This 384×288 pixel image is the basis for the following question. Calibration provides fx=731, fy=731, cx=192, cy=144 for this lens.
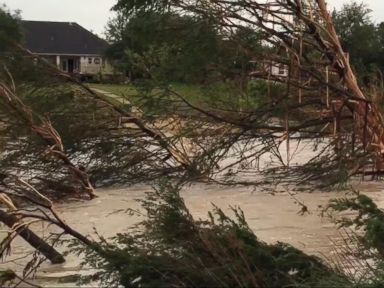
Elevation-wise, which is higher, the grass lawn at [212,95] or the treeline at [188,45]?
the treeline at [188,45]

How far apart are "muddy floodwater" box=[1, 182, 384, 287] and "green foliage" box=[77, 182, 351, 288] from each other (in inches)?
112

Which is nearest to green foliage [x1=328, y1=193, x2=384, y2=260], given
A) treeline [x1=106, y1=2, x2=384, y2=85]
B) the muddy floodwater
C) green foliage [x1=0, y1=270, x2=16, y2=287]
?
the muddy floodwater

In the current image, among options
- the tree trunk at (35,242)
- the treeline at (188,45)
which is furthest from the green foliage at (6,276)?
the treeline at (188,45)

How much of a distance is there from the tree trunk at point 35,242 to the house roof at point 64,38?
50631mm

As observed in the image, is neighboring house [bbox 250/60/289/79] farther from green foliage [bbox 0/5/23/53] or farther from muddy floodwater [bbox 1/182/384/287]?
green foliage [bbox 0/5/23/53]

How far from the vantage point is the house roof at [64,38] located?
195 ft

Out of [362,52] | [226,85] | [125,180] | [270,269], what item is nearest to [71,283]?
[270,269]

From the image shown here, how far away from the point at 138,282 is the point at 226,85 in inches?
198

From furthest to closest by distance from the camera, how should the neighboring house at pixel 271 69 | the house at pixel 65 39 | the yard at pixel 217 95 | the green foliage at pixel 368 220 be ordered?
1. the house at pixel 65 39
2. the yard at pixel 217 95
3. the neighboring house at pixel 271 69
4. the green foliage at pixel 368 220

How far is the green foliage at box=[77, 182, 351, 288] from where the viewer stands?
4559mm

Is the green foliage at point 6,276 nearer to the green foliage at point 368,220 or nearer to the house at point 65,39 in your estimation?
the green foliage at point 368,220

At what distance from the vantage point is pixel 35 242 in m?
7.76

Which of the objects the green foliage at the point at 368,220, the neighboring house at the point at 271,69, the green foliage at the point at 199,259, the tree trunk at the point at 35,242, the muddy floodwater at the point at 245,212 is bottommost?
the muddy floodwater at the point at 245,212

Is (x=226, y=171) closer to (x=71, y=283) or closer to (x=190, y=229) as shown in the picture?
(x=71, y=283)
